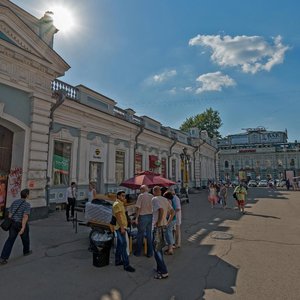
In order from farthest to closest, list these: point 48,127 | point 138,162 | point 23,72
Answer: point 138,162 → point 48,127 → point 23,72

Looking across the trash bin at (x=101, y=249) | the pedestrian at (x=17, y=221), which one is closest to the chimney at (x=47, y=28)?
the pedestrian at (x=17, y=221)

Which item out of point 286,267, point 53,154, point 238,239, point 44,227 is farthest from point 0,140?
point 286,267

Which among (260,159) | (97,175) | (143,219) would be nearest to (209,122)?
(260,159)

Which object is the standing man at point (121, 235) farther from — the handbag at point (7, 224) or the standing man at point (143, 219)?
the handbag at point (7, 224)

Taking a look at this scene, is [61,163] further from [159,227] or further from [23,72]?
[159,227]

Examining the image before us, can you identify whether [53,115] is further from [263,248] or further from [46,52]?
[263,248]

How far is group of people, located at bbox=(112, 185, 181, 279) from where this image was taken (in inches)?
193

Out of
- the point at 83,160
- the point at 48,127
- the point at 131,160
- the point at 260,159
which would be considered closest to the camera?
the point at 48,127

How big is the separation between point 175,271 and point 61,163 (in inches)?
384

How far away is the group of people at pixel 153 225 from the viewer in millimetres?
4914

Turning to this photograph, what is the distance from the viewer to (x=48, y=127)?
11.2 metres

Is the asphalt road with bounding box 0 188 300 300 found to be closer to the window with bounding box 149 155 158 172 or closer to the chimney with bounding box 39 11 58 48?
the chimney with bounding box 39 11 58 48

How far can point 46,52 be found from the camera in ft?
36.2

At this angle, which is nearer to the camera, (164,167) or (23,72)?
(23,72)
